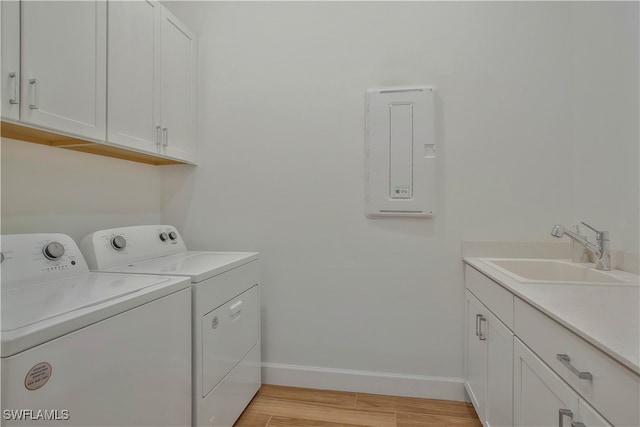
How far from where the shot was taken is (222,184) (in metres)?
2.14

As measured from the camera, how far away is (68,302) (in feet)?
3.04

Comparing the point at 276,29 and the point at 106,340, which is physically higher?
the point at 276,29

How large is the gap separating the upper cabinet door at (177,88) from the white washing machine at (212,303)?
52 cm

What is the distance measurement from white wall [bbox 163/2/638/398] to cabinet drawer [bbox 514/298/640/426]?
941 mm

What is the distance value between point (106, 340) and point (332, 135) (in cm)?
156

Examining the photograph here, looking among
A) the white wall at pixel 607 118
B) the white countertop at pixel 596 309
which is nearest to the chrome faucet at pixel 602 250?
the white wall at pixel 607 118

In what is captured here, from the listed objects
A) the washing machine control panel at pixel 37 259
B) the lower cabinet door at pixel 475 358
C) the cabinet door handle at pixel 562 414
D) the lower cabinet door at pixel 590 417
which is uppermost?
the washing machine control panel at pixel 37 259

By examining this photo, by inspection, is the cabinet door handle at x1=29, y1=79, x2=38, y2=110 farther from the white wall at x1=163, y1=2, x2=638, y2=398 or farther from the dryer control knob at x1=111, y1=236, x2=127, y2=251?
the white wall at x1=163, y1=2, x2=638, y2=398

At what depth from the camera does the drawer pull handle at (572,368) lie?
719 millimetres

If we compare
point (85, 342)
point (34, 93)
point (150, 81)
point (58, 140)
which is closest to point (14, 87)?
point (34, 93)

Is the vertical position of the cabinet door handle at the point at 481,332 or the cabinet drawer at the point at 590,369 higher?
the cabinet drawer at the point at 590,369

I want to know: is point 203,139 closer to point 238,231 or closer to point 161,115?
point 161,115

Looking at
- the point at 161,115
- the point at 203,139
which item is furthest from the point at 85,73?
the point at 203,139

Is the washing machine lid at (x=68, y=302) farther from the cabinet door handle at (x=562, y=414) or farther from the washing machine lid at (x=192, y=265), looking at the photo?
the cabinet door handle at (x=562, y=414)
